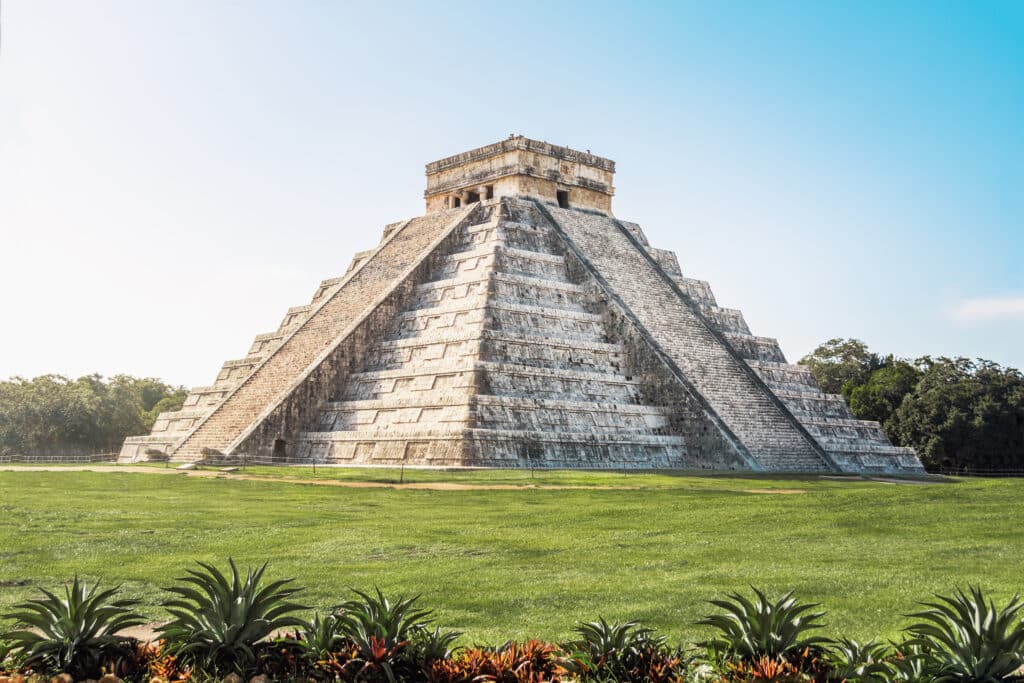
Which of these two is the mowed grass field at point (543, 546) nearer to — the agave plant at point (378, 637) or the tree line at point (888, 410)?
the agave plant at point (378, 637)

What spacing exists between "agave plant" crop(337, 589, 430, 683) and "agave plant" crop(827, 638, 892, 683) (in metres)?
2.20

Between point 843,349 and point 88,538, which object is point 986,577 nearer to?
point 88,538

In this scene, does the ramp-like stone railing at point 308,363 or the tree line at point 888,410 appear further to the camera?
the tree line at point 888,410

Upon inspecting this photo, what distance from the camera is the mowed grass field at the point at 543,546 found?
27.3 feet

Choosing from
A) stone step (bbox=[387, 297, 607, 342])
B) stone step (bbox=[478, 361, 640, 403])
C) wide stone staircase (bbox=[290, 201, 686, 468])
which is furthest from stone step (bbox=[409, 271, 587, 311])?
stone step (bbox=[478, 361, 640, 403])

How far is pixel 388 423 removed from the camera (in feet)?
99.4

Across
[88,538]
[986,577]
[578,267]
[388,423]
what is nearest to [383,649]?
[986,577]

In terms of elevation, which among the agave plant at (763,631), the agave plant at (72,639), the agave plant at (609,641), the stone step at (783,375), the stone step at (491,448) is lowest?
the agave plant at (72,639)

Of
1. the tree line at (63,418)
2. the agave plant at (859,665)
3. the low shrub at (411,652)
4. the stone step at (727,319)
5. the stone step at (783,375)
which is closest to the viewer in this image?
the agave plant at (859,665)

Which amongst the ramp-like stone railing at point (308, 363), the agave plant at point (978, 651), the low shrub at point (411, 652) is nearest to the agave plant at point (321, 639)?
the low shrub at point (411, 652)

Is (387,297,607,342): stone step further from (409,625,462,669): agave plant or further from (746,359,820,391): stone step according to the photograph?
(409,625,462,669): agave plant

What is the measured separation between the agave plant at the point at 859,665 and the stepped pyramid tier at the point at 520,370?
69.7ft

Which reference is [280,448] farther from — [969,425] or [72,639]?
[969,425]

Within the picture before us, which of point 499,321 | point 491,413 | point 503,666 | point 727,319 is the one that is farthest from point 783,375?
point 503,666
